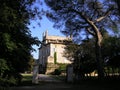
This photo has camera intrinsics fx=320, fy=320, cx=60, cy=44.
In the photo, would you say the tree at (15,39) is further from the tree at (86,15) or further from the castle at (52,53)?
the castle at (52,53)

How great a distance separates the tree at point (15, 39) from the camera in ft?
56.4

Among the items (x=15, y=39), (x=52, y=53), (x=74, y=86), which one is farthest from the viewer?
(x=52, y=53)

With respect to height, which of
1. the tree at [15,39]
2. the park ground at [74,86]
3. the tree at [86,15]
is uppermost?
the tree at [86,15]

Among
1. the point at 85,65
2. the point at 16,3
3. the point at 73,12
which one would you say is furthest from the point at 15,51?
the point at 85,65

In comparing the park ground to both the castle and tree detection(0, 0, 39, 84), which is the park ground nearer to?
tree detection(0, 0, 39, 84)

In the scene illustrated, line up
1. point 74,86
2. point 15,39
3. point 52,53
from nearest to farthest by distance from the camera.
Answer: point 15,39
point 74,86
point 52,53

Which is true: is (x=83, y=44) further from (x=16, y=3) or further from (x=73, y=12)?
(x=16, y=3)

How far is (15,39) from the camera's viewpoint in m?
18.7

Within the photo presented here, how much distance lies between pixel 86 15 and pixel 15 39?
1902cm

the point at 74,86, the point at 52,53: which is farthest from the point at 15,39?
the point at 52,53

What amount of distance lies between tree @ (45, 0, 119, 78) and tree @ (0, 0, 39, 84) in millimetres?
15665

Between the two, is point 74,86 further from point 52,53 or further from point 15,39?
point 52,53

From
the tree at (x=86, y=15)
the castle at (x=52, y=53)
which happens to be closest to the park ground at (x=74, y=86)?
the tree at (x=86, y=15)

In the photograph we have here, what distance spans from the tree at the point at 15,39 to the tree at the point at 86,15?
15.7m
